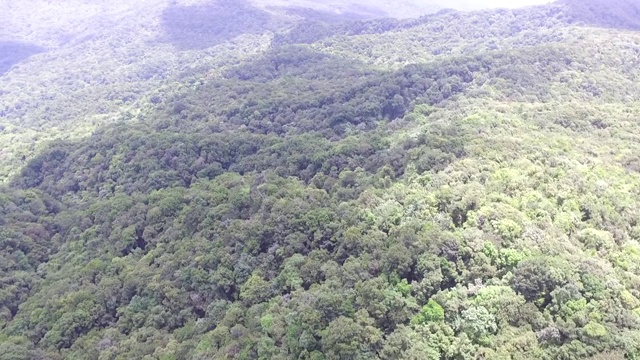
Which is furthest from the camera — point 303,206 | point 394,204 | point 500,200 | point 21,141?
point 21,141

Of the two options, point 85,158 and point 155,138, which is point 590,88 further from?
point 85,158

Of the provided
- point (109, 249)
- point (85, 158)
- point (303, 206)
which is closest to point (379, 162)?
point (303, 206)

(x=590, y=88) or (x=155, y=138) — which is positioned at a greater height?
(x=590, y=88)

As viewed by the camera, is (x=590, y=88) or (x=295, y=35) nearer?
(x=590, y=88)

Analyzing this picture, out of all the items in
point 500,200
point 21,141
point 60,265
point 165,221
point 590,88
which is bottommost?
point 21,141

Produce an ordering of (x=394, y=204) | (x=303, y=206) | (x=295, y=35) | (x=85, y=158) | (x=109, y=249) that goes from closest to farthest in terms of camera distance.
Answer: (x=394, y=204)
(x=303, y=206)
(x=109, y=249)
(x=85, y=158)
(x=295, y=35)

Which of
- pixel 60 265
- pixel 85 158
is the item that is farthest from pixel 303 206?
pixel 85 158
